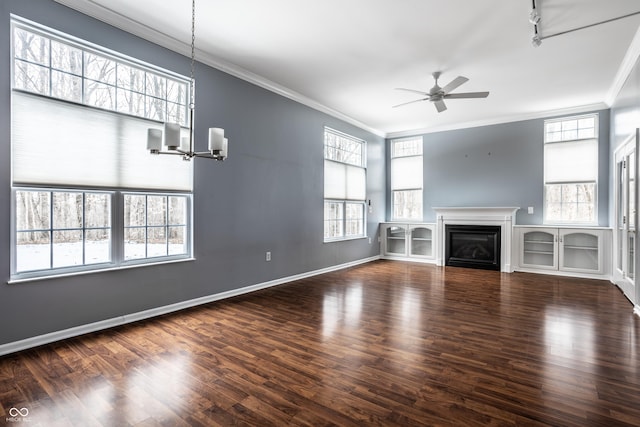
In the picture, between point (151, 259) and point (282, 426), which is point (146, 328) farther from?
point (282, 426)

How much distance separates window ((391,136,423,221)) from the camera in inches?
322

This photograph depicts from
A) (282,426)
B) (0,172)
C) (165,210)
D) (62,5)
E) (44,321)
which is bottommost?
(282,426)

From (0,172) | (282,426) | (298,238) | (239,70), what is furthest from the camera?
(298,238)

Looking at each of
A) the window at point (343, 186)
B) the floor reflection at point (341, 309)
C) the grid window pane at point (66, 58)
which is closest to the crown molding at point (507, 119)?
the window at point (343, 186)

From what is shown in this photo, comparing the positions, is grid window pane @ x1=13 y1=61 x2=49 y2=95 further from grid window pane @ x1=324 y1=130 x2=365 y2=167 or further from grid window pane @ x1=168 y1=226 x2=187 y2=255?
grid window pane @ x1=324 y1=130 x2=365 y2=167

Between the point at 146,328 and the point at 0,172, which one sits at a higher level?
the point at 0,172

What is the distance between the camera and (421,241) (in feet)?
25.7

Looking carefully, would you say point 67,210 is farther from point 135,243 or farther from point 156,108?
point 156,108

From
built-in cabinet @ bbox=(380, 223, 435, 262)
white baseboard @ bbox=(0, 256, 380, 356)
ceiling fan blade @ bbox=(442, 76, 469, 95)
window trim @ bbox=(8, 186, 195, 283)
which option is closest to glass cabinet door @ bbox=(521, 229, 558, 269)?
built-in cabinet @ bbox=(380, 223, 435, 262)

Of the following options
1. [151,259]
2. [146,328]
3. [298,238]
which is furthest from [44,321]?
[298,238]

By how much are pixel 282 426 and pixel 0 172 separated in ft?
9.64

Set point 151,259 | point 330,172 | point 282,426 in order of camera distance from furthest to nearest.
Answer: point 330,172 → point 151,259 → point 282,426

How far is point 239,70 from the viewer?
4621 millimetres

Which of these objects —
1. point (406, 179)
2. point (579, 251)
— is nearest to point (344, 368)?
point (579, 251)
